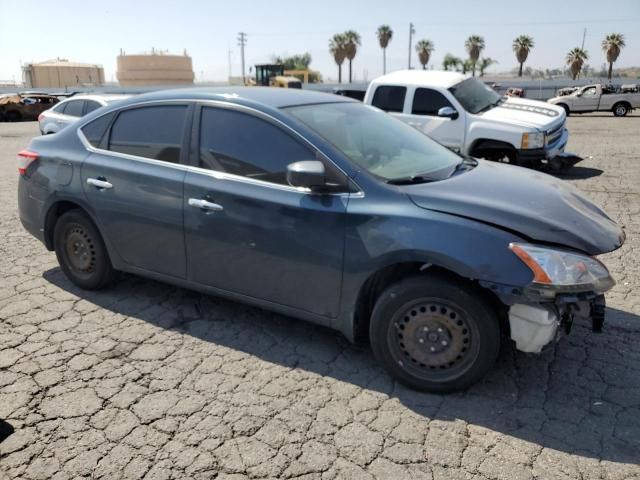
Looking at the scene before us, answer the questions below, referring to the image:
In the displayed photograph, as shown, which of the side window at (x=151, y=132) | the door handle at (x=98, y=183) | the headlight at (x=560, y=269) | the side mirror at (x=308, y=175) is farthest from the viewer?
the door handle at (x=98, y=183)

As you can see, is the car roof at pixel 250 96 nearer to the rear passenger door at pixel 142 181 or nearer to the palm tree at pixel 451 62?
the rear passenger door at pixel 142 181

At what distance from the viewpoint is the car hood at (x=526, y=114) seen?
8.94 meters

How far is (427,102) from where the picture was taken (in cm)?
945

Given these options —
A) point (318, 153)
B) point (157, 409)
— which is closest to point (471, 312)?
point (318, 153)

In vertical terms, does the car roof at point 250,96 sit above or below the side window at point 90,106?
above

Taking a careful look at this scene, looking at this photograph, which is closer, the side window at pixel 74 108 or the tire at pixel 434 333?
the tire at pixel 434 333

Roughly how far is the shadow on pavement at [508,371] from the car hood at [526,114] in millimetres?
5534

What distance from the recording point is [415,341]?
10.0 feet

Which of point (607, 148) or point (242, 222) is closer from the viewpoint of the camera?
point (242, 222)

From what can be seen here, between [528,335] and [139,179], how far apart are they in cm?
284

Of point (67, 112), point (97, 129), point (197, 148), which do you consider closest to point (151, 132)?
point (197, 148)

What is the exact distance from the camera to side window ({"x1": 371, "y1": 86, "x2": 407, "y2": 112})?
9609mm

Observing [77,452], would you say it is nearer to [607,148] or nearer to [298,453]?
[298,453]

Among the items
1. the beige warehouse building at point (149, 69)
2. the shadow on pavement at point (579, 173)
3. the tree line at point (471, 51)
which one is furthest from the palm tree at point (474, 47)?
the shadow on pavement at point (579, 173)
